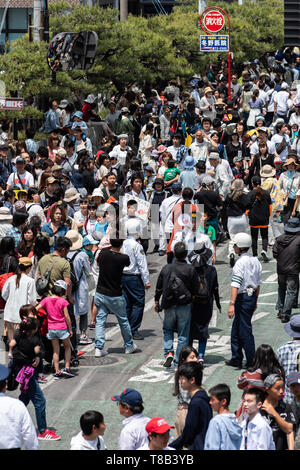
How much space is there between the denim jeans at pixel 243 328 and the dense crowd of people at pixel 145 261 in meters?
0.02

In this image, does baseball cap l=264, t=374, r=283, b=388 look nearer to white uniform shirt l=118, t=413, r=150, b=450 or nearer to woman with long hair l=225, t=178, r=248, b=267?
white uniform shirt l=118, t=413, r=150, b=450

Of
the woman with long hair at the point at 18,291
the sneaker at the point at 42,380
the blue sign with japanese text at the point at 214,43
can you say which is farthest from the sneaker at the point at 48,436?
the blue sign with japanese text at the point at 214,43

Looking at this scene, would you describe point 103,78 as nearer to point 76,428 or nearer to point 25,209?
point 25,209

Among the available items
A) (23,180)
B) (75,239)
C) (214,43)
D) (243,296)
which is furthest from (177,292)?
(214,43)

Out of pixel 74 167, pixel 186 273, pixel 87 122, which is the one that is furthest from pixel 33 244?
pixel 87 122

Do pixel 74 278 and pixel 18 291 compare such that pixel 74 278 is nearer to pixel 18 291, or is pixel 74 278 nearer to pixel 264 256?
pixel 18 291

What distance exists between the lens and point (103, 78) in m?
30.1

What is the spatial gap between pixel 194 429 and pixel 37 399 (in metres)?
2.64

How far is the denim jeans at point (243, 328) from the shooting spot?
13.6m

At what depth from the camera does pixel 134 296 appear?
15.0 m

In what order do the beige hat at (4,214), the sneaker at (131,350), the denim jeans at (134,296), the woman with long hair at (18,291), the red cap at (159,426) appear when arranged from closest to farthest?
the red cap at (159,426) → the woman with long hair at (18,291) → the sneaker at (131,350) → the denim jeans at (134,296) → the beige hat at (4,214)

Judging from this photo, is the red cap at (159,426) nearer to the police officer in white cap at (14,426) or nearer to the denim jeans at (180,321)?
the police officer in white cap at (14,426)
